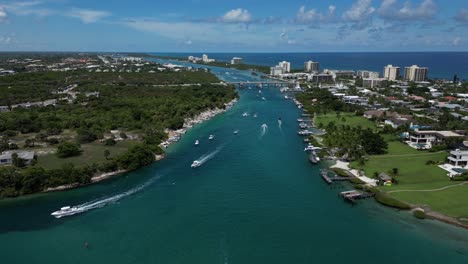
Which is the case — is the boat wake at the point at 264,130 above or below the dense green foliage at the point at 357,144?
below

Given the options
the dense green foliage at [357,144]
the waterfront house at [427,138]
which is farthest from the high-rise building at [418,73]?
the dense green foliage at [357,144]

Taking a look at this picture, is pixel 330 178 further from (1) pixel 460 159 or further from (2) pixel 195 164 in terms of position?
(2) pixel 195 164

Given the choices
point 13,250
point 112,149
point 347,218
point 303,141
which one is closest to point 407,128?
point 303,141

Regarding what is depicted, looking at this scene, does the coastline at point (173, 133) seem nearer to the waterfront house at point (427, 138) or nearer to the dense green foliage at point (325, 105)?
the dense green foliage at point (325, 105)

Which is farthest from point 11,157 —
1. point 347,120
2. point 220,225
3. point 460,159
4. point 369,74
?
point 369,74

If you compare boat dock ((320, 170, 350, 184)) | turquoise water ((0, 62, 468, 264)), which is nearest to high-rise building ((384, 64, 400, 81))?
turquoise water ((0, 62, 468, 264))

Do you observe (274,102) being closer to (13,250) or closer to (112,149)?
(112,149)

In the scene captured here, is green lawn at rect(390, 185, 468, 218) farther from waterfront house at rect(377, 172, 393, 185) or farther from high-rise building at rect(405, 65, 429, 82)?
high-rise building at rect(405, 65, 429, 82)

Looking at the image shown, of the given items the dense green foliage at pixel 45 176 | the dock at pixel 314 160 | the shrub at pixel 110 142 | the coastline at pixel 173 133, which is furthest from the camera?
the shrub at pixel 110 142

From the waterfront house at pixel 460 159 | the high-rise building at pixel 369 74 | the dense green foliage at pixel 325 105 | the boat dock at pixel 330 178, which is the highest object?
the high-rise building at pixel 369 74
